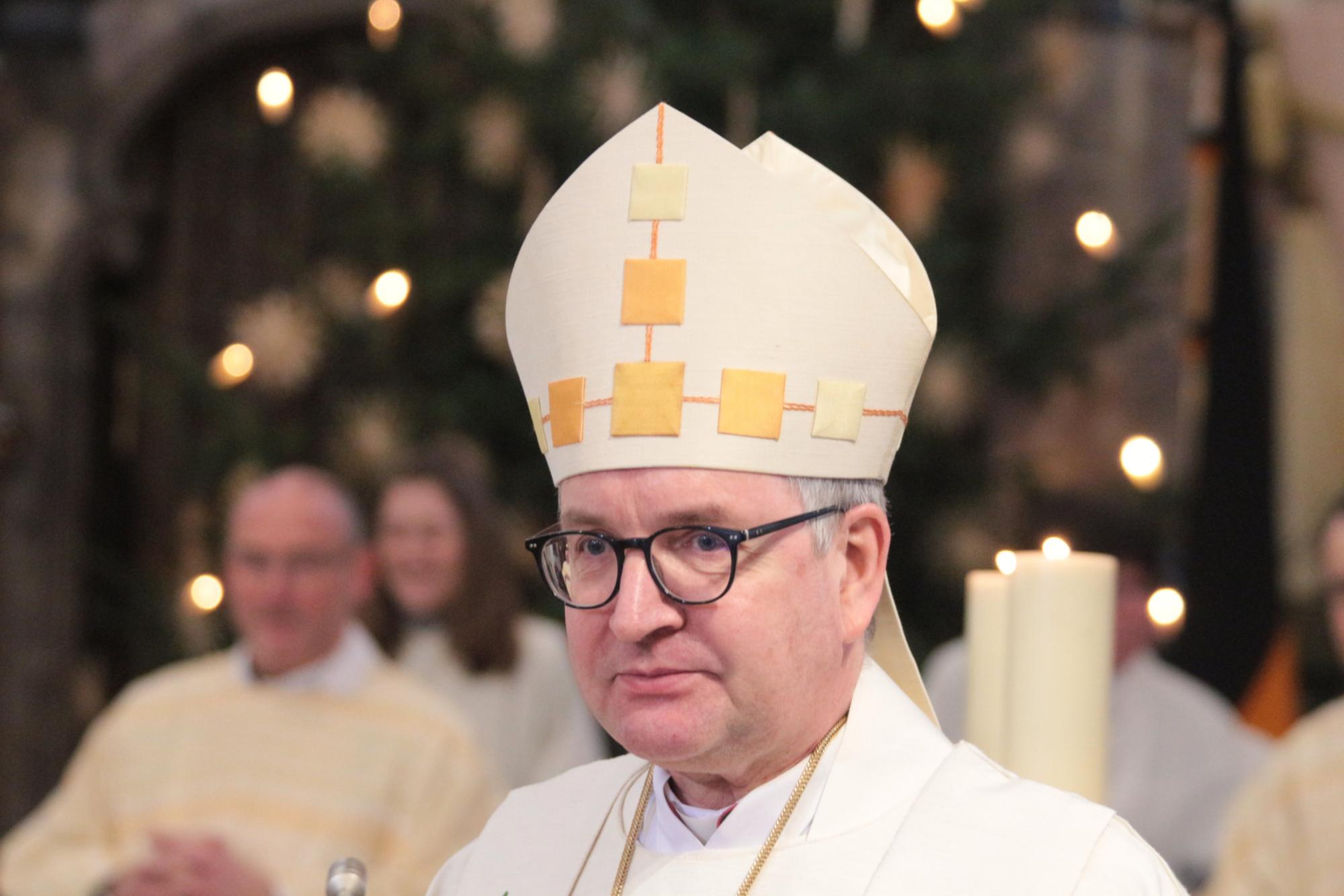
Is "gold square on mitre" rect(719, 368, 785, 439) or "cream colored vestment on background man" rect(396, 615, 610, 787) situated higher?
"gold square on mitre" rect(719, 368, 785, 439)

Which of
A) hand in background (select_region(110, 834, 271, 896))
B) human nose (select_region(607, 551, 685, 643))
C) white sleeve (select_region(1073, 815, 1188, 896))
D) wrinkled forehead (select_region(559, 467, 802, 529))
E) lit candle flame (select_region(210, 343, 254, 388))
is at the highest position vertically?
lit candle flame (select_region(210, 343, 254, 388))

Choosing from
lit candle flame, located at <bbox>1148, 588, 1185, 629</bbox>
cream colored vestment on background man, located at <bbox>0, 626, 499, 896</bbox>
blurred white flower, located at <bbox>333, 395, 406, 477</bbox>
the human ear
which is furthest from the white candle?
blurred white flower, located at <bbox>333, 395, 406, 477</bbox>

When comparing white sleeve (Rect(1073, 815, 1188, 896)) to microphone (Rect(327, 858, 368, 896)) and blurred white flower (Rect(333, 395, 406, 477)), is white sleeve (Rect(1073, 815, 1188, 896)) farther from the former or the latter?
blurred white flower (Rect(333, 395, 406, 477))

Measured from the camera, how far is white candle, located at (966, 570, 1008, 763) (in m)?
2.47

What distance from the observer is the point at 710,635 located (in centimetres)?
201

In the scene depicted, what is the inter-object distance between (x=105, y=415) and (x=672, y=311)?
5020mm

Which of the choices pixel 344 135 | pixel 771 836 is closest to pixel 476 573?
pixel 344 135

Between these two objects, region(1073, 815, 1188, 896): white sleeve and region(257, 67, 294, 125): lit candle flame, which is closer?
region(1073, 815, 1188, 896): white sleeve

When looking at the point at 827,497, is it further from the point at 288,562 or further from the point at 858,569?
the point at 288,562

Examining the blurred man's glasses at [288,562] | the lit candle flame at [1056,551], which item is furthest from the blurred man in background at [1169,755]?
the lit candle flame at [1056,551]

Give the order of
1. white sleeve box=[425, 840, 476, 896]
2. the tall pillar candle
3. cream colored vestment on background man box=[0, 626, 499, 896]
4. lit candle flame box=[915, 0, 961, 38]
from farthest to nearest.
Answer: lit candle flame box=[915, 0, 961, 38] → cream colored vestment on background man box=[0, 626, 499, 896] → white sleeve box=[425, 840, 476, 896] → the tall pillar candle

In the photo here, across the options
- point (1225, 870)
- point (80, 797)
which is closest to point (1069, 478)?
point (1225, 870)

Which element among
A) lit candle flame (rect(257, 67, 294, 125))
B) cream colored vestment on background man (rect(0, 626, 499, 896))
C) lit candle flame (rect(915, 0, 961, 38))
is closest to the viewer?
cream colored vestment on background man (rect(0, 626, 499, 896))

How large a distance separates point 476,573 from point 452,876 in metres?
2.56
